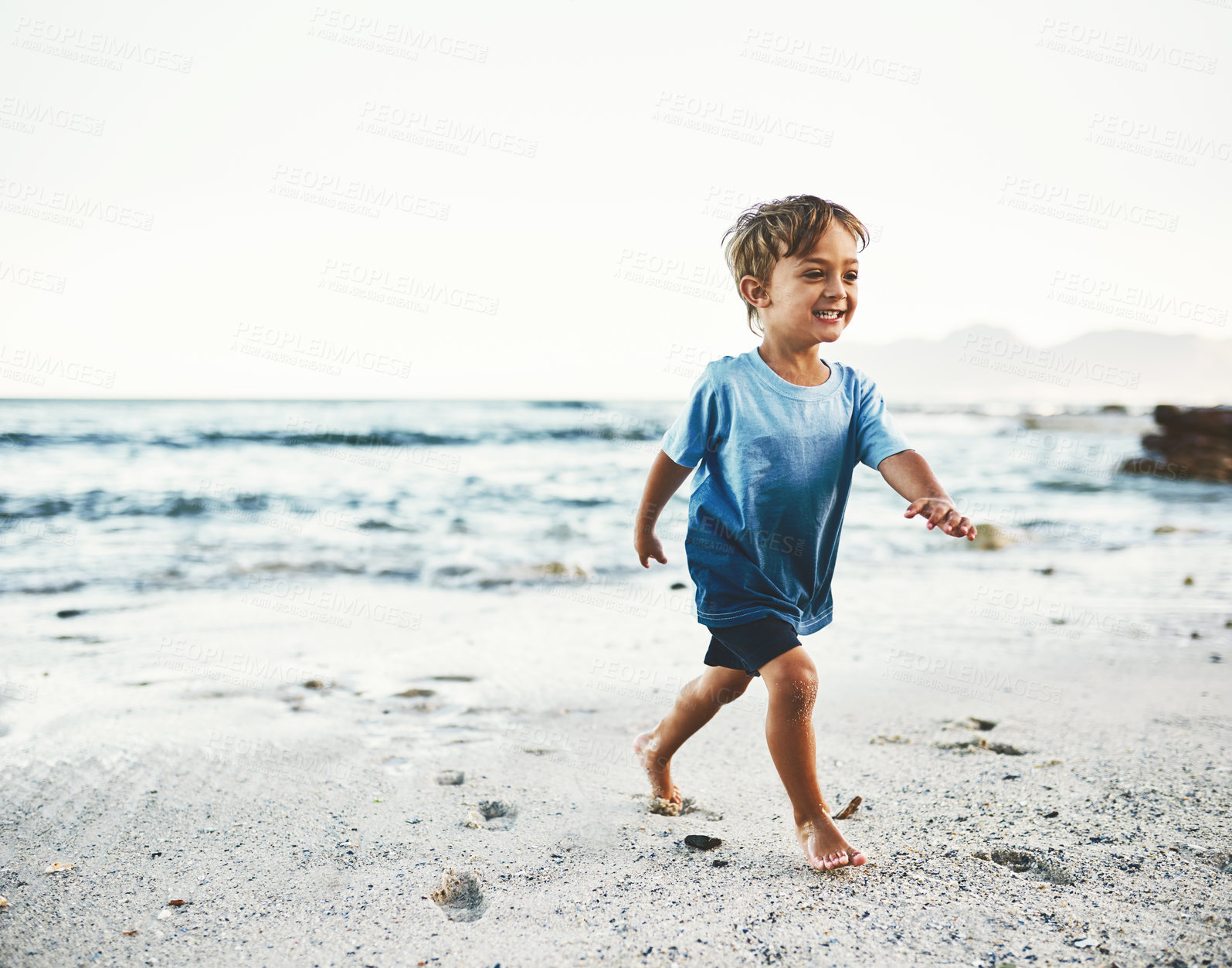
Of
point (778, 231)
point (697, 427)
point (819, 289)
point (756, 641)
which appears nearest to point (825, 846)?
point (756, 641)

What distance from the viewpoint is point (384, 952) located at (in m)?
1.64

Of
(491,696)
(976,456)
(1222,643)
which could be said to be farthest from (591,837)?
Result: (976,456)

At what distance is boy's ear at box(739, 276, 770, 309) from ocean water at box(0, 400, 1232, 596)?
148 inches

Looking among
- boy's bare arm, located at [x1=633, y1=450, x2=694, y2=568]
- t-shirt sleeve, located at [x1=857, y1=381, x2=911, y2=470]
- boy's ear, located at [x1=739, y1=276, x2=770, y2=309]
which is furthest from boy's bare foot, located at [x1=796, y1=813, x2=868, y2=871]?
boy's ear, located at [x1=739, y1=276, x2=770, y2=309]

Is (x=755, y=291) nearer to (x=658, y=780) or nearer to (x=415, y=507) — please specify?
(x=658, y=780)

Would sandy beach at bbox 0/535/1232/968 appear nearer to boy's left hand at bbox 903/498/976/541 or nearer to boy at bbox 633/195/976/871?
boy at bbox 633/195/976/871

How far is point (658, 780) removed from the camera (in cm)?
246

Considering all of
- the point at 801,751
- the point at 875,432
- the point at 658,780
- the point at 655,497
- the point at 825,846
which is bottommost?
the point at 658,780

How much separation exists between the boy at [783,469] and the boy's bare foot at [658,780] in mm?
324

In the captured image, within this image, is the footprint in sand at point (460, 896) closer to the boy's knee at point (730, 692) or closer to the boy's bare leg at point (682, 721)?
the boy's bare leg at point (682, 721)

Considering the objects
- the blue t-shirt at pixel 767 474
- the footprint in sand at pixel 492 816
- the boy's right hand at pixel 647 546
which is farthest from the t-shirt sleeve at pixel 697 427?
the footprint in sand at pixel 492 816

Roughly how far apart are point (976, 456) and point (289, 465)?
14216 mm

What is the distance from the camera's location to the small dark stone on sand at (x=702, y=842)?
83.7 inches

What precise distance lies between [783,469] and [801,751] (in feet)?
2.30
